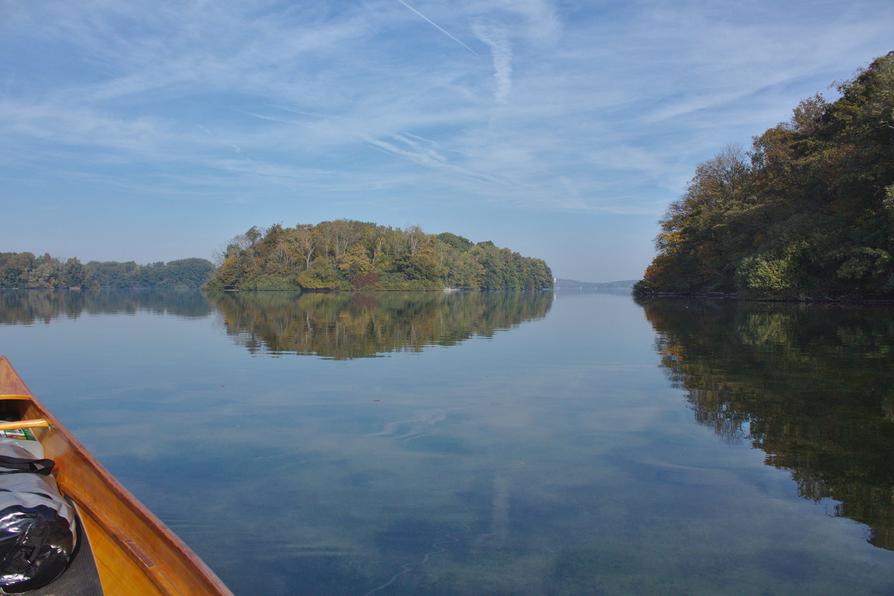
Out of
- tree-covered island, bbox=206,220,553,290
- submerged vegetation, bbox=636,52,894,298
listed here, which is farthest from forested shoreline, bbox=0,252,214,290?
submerged vegetation, bbox=636,52,894,298

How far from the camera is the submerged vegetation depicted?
2772 centimetres

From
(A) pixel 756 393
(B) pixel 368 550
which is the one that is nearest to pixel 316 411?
(B) pixel 368 550

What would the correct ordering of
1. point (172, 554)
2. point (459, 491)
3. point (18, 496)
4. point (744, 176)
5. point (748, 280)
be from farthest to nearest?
point (744, 176) → point (748, 280) → point (459, 491) → point (18, 496) → point (172, 554)

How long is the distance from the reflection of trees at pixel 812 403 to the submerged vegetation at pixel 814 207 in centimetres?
1418

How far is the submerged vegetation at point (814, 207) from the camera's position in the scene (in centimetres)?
2772

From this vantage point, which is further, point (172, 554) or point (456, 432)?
point (456, 432)

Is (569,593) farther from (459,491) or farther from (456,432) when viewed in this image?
(456,432)

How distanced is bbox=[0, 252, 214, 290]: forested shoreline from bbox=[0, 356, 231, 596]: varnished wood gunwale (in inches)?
4822

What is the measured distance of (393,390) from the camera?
373 inches

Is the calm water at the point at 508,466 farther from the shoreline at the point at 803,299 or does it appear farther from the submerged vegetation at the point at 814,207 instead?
the shoreline at the point at 803,299

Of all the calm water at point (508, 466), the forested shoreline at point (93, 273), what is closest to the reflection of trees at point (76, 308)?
the calm water at point (508, 466)

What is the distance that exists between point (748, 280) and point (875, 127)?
1178cm

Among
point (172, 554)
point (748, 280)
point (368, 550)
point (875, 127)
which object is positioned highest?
point (875, 127)

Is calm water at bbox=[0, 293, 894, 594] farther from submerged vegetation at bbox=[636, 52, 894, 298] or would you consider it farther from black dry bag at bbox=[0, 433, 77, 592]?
submerged vegetation at bbox=[636, 52, 894, 298]
